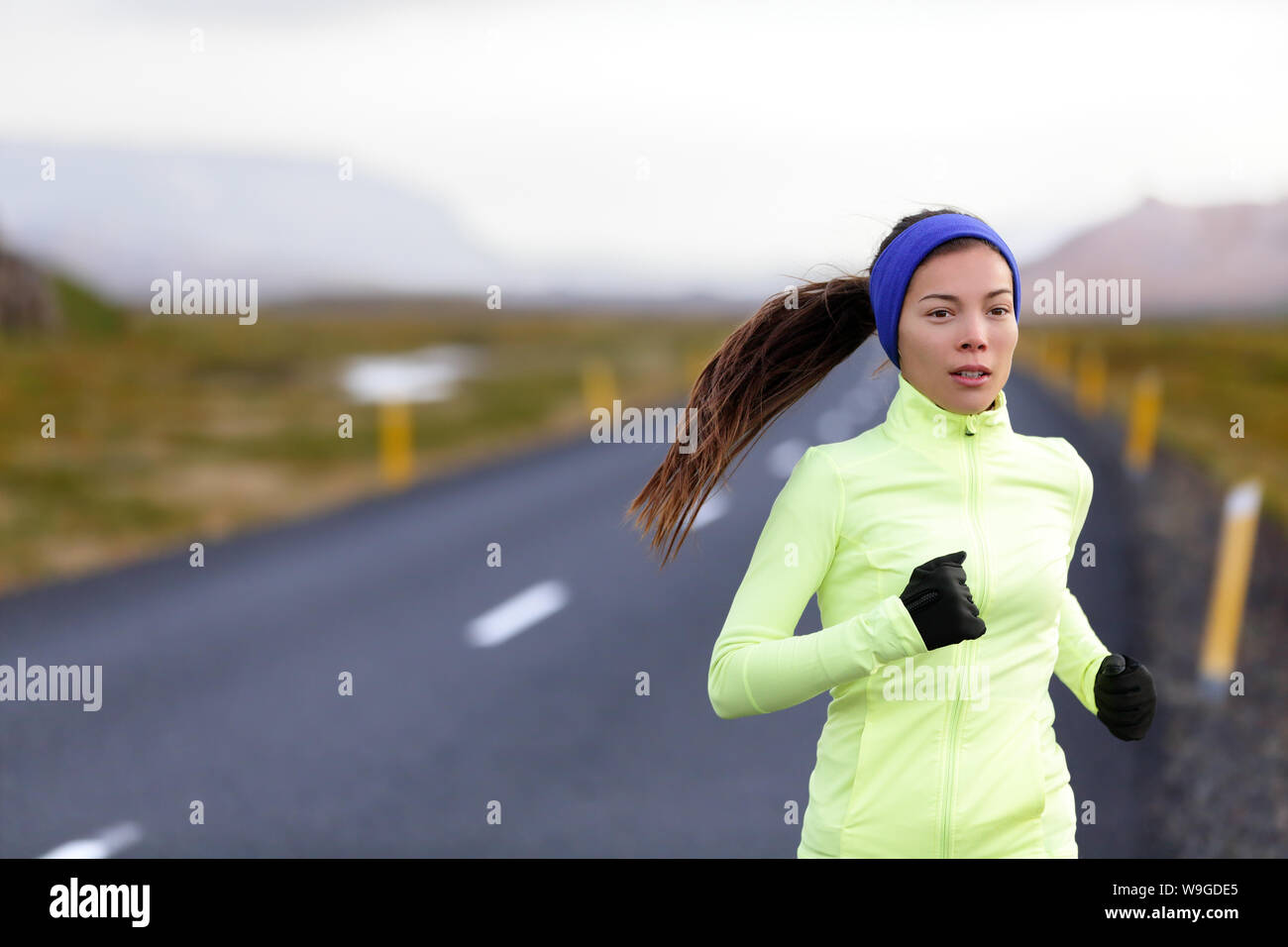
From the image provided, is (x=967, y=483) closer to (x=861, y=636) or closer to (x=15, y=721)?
(x=861, y=636)

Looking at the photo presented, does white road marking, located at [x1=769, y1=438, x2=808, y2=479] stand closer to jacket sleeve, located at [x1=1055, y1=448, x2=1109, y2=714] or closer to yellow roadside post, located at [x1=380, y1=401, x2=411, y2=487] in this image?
yellow roadside post, located at [x1=380, y1=401, x2=411, y2=487]

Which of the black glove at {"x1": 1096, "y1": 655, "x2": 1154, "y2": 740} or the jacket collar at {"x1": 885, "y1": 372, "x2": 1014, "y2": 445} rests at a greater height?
the jacket collar at {"x1": 885, "y1": 372, "x2": 1014, "y2": 445}

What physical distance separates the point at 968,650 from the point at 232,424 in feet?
79.1

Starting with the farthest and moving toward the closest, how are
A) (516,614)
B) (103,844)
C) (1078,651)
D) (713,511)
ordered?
1. (713,511)
2. (516,614)
3. (103,844)
4. (1078,651)

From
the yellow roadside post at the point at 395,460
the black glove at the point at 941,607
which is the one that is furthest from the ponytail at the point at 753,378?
the yellow roadside post at the point at 395,460

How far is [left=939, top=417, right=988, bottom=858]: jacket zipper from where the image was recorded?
6.77 ft

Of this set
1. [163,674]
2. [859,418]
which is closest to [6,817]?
[163,674]

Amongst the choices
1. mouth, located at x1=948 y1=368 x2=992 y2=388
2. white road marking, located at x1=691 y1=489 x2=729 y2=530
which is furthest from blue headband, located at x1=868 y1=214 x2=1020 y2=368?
white road marking, located at x1=691 y1=489 x2=729 y2=530

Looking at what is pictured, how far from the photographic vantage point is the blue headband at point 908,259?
2.06 meters

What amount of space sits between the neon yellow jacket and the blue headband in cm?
12

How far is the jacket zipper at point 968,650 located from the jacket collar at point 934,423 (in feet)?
0.04

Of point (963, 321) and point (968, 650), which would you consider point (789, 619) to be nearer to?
point (968, 650)

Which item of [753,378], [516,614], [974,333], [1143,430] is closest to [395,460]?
[516,614]

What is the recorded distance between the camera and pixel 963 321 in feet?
6.70
